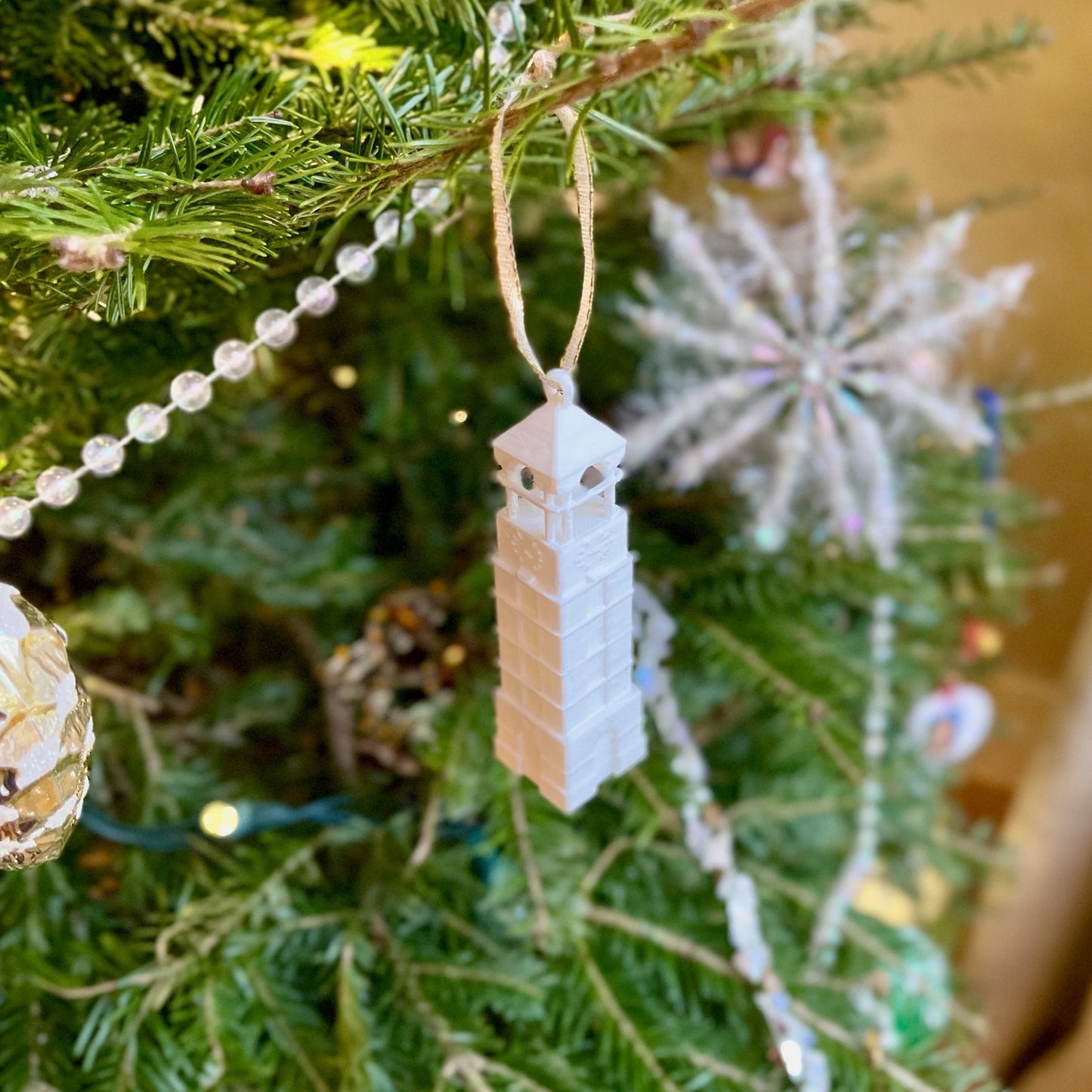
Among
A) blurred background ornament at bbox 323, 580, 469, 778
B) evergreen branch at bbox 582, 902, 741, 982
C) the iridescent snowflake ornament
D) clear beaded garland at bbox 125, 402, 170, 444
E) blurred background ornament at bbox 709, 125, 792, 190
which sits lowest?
evergreen branch at bbox 582, 902, 741, 982

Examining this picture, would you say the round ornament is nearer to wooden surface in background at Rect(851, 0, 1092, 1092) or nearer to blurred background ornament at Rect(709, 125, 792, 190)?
wooden surface in background at Rect(851, 0, 1092, 1092)

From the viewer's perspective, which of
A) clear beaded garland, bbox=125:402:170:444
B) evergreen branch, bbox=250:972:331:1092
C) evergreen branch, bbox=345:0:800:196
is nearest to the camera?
evergreen branch, bbox=345:0:800:196

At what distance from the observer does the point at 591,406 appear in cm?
65

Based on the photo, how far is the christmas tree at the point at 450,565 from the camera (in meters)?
0.37

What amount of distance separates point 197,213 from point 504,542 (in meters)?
0.13

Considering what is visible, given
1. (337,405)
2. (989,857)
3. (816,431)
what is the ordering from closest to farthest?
(816,431), (337,405), (989,857)

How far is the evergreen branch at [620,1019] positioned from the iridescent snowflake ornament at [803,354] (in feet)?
0.80

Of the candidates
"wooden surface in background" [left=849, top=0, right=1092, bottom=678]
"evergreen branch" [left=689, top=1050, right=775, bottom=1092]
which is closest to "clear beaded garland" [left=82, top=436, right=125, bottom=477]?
"evergreen branch" [left=689, top=1050, right=775, bottom=1092]

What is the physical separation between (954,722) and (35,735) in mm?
723

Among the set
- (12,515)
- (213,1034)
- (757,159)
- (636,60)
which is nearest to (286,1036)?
(213,1034)

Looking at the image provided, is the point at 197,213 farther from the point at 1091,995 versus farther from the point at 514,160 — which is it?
the point at 1091,995

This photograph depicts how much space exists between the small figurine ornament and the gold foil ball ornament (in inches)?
5.2

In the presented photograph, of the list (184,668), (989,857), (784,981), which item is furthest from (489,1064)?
(989,857)

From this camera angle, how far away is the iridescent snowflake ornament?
55cm
